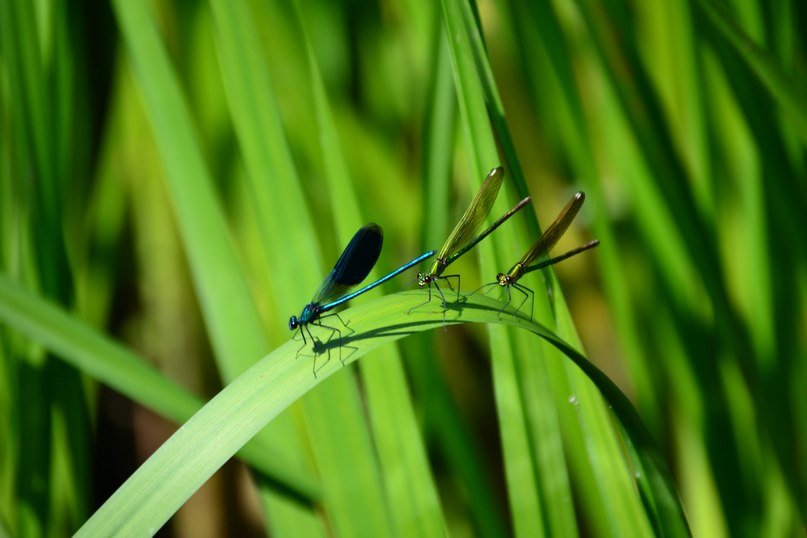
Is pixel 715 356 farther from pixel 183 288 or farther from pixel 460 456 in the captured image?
pixel 183 288

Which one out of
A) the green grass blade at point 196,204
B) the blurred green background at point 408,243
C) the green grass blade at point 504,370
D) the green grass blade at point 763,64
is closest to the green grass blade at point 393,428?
the blurred green background at point 408,243

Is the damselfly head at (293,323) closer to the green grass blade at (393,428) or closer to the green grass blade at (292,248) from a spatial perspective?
Result: the green grass blade at (292,248)

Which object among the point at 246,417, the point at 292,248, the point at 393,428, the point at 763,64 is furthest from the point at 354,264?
the point at 763,64

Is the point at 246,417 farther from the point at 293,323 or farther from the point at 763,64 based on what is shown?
the point at 763,64

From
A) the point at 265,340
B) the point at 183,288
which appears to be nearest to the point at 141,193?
the point at 183,288

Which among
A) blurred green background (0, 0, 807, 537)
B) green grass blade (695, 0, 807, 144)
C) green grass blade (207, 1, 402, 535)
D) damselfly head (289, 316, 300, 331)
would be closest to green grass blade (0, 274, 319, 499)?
blurred green background (0, 0, 807, 537)

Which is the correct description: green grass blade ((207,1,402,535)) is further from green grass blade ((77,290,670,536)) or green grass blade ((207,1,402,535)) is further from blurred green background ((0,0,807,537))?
green grass blade ((77,290,670,536))
